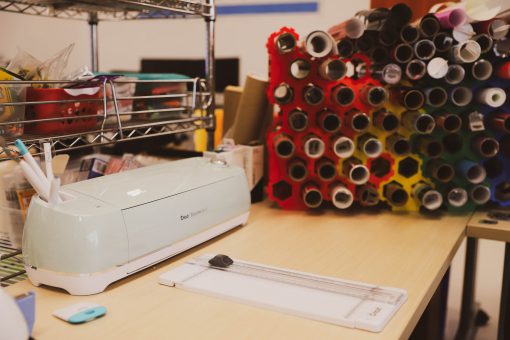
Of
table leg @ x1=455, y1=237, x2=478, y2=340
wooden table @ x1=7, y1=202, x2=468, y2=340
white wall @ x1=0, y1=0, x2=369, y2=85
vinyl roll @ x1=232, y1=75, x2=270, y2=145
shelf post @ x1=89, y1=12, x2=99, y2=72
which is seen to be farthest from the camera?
white wall @ x1=0, y1=0, x2=369, y2=85

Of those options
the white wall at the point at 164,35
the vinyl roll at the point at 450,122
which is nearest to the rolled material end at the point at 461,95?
the vinyl roll at the point at 450,122

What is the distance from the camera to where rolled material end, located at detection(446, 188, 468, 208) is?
1.33 m

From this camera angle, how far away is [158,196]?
0.95m

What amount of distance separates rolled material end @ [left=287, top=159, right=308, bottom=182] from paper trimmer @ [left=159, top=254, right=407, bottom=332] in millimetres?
432

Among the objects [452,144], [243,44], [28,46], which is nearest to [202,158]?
[452,144]

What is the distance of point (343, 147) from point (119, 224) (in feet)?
2.19

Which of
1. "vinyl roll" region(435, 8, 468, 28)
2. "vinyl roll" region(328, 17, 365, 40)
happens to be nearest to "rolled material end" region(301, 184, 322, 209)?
"vinyl roll" region(328, 17, 365, 40)

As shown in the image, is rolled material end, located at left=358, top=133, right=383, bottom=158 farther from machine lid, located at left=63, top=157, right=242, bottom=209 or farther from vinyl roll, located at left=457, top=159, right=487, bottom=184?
machine lid, located at left=63, top=157, right=242, bottom=209

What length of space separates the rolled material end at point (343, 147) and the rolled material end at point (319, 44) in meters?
0.22

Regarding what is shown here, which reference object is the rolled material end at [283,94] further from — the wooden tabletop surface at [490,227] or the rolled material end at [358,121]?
the wooden tabletop surface at [490,227]

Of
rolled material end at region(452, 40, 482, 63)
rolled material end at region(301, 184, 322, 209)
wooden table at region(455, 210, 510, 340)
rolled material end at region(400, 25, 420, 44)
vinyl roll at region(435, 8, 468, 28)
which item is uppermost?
vinyl roll at region(435, 8, 468, 28)

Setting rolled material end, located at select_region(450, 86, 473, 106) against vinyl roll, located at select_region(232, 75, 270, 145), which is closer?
rolled material end, located at select_region(450, 86, 473, 106)

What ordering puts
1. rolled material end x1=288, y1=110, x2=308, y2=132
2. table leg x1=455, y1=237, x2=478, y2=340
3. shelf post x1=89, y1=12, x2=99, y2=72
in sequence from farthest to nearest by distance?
table leg x1=455, y1=237, x2=478, y2=340
shelf post x1=89, y1=12, x2=99, y2=72
rolled material end x1=288, y1=110, x2=308, y2=132

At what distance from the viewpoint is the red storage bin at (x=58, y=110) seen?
976 millimetres
